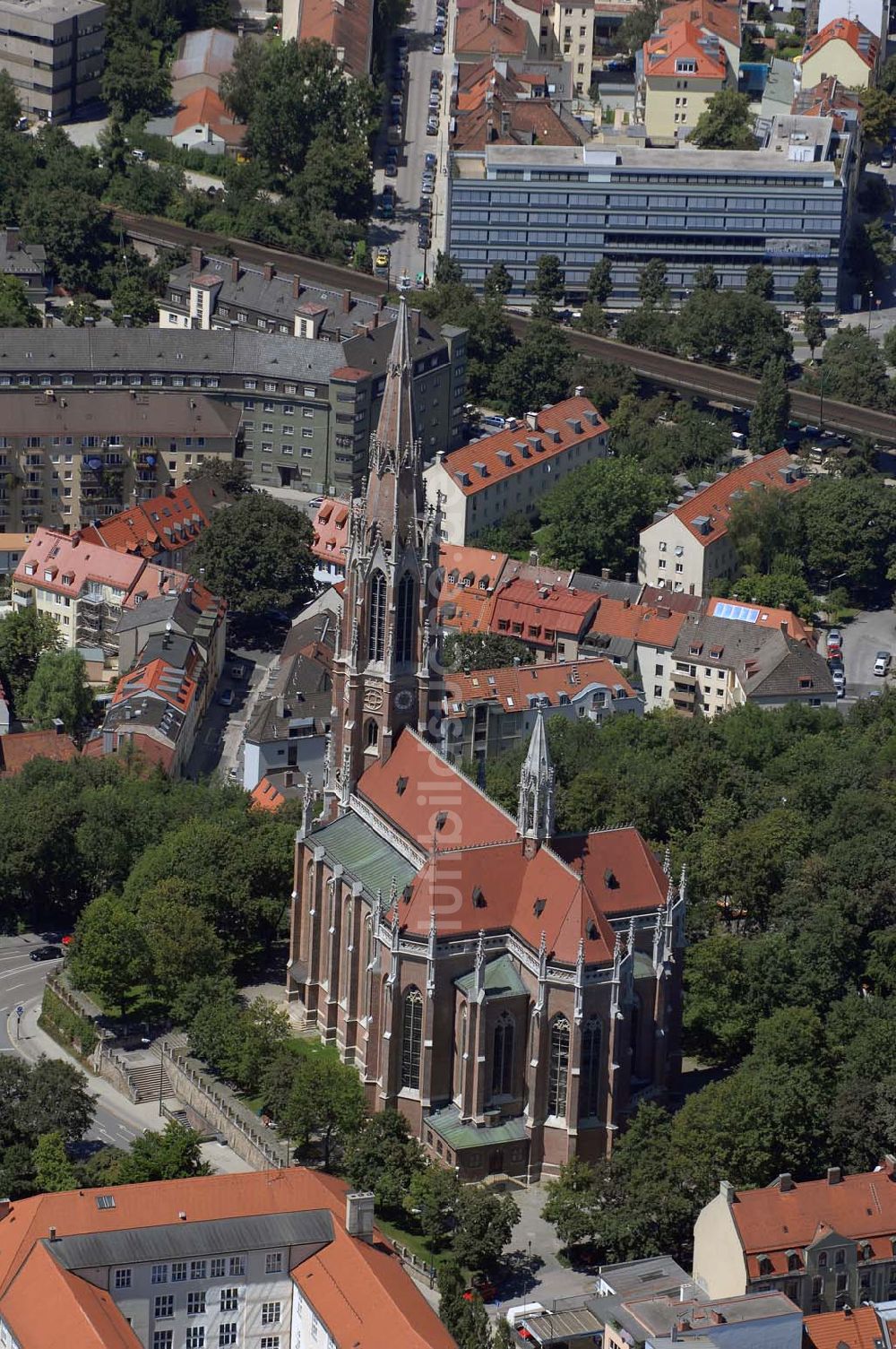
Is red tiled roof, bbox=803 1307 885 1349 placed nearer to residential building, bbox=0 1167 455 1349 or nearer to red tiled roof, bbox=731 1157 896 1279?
red tiled roof, bbox=731 1157 896 1279

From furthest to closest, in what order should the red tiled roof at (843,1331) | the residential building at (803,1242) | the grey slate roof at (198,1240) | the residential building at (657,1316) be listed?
the residential building at (803,1242), the red tiled roof at (843,1331), the residential building at (657,1316), the grey slate roof at (198,1240)

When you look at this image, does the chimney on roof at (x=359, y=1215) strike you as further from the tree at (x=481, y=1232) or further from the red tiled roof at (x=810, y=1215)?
the red tiled roof at (x=810, y=1215)

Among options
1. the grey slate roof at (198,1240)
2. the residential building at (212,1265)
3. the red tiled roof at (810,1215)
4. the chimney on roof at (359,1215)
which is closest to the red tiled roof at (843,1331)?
the red tiled roof at (810,1215)

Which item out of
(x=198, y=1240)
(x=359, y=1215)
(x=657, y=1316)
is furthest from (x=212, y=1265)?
(x=657, y=1316)

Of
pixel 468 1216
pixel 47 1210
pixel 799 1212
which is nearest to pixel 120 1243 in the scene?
pixel 47 1210

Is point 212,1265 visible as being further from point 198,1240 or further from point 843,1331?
point 843,1331

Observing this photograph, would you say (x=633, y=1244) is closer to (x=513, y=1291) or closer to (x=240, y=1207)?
(x=513, y=1291)

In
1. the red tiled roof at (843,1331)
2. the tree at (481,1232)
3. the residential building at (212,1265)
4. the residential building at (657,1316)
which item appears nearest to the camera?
the residential building at (212,1265)

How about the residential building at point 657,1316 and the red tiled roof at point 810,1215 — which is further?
the red tiled roof at point 810,1215

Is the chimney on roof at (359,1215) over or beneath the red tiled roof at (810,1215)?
over
